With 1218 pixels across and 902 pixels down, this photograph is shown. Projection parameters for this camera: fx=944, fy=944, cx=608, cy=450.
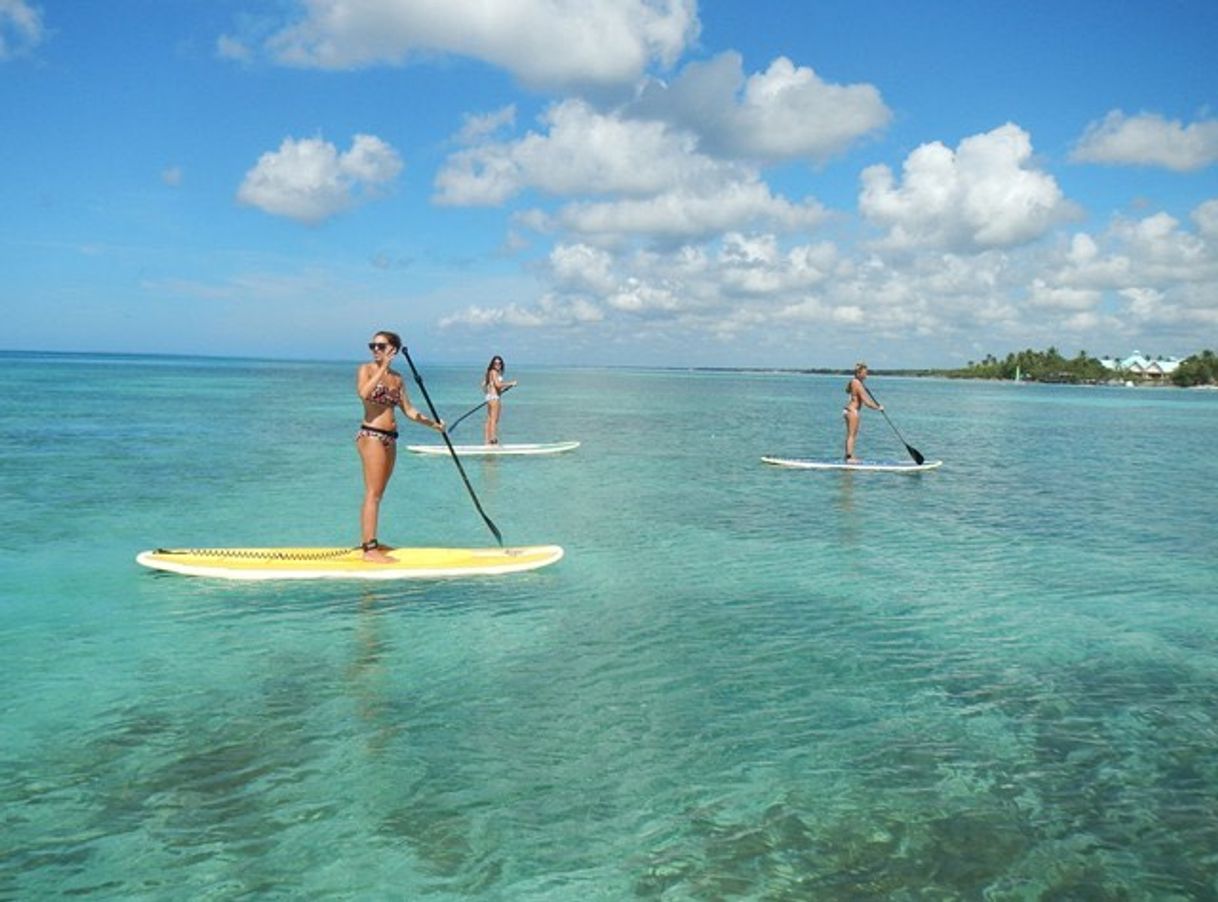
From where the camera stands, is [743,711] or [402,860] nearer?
[402,860]

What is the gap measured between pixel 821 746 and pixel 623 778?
1.59 metres

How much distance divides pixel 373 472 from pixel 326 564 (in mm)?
1329

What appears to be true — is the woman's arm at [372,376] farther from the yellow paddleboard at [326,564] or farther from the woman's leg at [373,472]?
the yellow paddleboard at [326,564]

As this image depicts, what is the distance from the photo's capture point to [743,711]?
24.8 feet

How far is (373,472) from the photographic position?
36.5 feet

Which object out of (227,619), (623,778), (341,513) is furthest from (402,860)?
(341,513)

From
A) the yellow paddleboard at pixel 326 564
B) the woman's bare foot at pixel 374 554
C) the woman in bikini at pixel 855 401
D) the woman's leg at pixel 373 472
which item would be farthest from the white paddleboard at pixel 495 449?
the woman's leg at pixel 373 472

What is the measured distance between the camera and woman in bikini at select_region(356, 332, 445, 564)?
1074 cm

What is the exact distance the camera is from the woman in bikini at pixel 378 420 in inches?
423

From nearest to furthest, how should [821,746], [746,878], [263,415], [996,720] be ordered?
[746,878] < [821,746] < [996,720] < [263,415]

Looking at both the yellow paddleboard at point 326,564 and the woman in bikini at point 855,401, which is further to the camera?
the woman in bikini at point 855,401

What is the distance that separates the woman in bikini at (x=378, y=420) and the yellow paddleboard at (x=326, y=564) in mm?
240

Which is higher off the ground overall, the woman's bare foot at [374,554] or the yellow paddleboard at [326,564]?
the woman's bare foot at [374,554]

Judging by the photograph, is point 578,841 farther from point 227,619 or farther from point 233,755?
point 227,619
